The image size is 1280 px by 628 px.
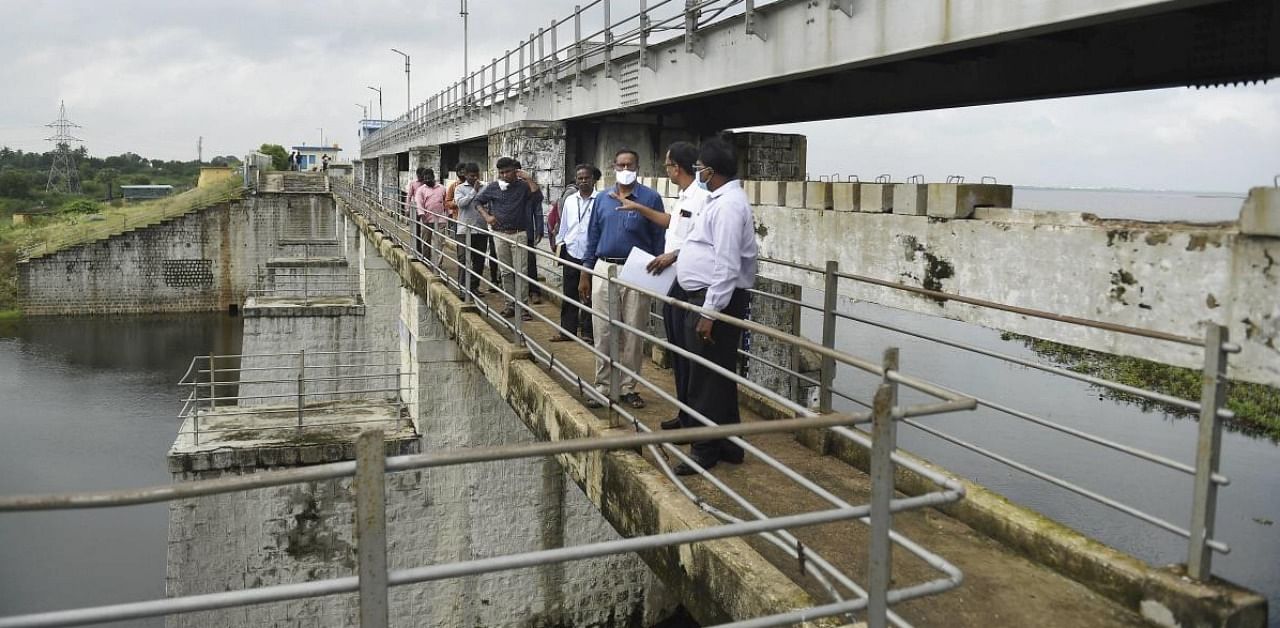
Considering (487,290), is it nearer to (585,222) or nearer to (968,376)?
(585,222)

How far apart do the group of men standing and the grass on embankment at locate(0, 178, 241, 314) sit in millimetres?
39412

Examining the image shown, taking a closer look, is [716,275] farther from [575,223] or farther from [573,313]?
[573,313]

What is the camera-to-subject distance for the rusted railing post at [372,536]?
231cm

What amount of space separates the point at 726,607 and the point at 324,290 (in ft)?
98.9

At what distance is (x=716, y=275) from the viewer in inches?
181

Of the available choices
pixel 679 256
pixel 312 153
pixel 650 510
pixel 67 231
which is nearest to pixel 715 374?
pixel 679 256

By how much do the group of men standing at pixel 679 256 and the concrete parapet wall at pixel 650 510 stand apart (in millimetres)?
288

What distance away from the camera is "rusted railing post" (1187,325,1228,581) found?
309 cm

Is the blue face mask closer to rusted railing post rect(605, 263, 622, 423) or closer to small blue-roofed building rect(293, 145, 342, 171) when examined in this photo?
rusted railing post rect(605, 263, 622, 423)

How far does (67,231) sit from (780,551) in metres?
51.3

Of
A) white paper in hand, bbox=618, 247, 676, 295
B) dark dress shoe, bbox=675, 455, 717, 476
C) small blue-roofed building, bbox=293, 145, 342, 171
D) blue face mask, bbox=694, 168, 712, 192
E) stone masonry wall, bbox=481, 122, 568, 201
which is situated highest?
small blue-roofed building, bbox=293, 145, 342, 171

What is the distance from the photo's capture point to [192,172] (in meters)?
127

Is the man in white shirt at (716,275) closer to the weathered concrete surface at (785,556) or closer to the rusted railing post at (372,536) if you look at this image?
the weathered concrete surface at (785,556)

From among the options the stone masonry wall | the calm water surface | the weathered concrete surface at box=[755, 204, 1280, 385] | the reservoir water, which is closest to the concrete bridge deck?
the weathered concrete surface at box=[755, 204, 1280, 385]
